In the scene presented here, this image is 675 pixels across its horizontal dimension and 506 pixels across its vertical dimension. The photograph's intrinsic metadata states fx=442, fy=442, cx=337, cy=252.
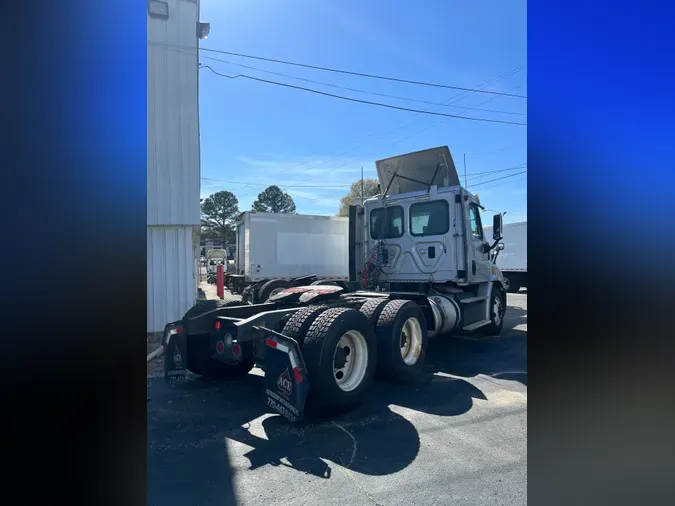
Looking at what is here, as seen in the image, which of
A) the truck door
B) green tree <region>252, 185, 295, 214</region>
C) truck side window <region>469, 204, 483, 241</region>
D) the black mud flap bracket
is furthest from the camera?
green tree <region>252, 185, 295, 214</region>

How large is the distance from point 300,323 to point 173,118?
6.49 metres

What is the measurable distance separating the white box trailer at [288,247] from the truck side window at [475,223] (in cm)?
619

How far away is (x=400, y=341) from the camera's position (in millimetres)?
5867

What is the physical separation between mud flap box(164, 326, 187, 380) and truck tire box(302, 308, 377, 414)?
1.83 meters

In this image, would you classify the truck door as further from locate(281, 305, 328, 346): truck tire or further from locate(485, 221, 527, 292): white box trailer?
locate(485, 221, 527, 292): white box trailer

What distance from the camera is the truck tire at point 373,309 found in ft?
19.3

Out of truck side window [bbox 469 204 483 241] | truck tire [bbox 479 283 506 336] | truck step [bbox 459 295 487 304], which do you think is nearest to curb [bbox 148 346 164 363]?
truck step [bbox 459 295 487 304]

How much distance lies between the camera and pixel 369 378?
514 cm

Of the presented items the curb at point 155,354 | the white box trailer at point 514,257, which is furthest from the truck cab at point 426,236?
the white box trailer at point 514,257

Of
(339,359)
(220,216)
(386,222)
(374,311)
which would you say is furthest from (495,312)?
(220,216)

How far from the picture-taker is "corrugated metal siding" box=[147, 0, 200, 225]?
9.13m
